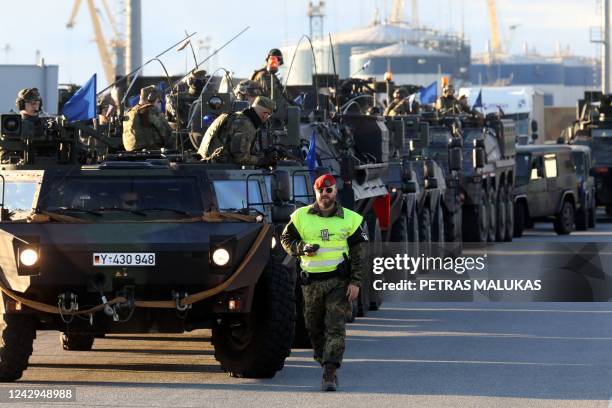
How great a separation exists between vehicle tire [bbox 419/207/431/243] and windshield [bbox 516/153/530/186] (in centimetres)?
1166

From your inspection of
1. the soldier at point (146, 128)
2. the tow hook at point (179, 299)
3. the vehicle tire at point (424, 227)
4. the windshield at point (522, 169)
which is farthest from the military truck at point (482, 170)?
the tow hook at point (179, 299)

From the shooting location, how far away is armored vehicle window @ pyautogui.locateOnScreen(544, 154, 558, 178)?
39.5m

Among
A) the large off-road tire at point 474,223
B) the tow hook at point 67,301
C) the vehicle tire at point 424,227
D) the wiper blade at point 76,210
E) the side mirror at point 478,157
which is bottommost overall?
the large off-road tire at point 474,223

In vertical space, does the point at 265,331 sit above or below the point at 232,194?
below

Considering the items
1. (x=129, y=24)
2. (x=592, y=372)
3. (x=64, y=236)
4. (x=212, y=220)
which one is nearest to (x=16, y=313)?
(x=64, y=236)

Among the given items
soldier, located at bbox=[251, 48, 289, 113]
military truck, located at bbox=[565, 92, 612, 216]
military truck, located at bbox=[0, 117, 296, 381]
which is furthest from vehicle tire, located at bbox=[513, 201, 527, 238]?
military truck, located at bbox=[0, 117, 296, 381]

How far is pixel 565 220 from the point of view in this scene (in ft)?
131

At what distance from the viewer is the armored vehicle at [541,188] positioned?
39344 mm

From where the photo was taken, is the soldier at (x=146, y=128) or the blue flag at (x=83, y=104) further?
the blue flag at (x=83, y=104)

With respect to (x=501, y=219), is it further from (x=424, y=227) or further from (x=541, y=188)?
(x=424, y=227)

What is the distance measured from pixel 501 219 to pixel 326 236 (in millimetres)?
22659

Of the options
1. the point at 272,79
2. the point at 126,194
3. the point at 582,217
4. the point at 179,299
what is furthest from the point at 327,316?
the point at 582,217

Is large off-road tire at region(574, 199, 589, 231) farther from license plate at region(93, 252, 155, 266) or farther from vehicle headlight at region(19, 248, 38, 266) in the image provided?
vehicle headlight at region(19, 248, 38, 266)

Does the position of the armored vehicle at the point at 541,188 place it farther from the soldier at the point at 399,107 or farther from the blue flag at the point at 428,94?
the soldier at the point at 399,107
